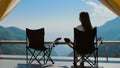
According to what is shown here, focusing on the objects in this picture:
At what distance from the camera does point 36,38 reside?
→ 19.8 ft

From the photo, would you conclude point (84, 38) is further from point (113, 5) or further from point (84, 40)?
point (113, 5)

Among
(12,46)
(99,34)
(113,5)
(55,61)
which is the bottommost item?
(55,61)

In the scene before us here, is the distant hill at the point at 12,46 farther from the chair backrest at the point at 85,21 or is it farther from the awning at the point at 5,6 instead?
the chair backrest at the point at 85,21

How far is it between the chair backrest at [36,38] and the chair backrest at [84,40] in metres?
0.86

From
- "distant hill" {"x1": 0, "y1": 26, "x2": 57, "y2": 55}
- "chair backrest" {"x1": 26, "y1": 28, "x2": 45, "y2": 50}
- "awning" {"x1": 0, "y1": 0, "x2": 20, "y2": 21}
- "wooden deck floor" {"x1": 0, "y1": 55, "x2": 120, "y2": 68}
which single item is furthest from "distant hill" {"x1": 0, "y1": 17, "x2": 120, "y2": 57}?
"awning" {"x1": 0, "y1": 0, "x2": 20, "y2": 21}

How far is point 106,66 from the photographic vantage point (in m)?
6.17

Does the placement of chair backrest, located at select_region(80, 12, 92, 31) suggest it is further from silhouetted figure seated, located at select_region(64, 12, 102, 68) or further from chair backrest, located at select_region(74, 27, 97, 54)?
chair backrest, located at select_region(74, 27, 97, 54)

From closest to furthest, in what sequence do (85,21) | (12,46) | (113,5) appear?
(85,21) → (113,5) → (12,46)

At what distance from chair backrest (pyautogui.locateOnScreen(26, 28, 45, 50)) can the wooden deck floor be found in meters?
0.42

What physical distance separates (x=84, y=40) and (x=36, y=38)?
107cm

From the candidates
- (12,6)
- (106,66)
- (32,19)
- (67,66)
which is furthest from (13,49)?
(106,66)

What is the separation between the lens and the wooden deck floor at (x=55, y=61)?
6.24 m

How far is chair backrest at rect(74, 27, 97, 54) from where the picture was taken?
5305 millimetres

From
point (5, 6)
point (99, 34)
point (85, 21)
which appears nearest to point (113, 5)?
point (85, 21)
